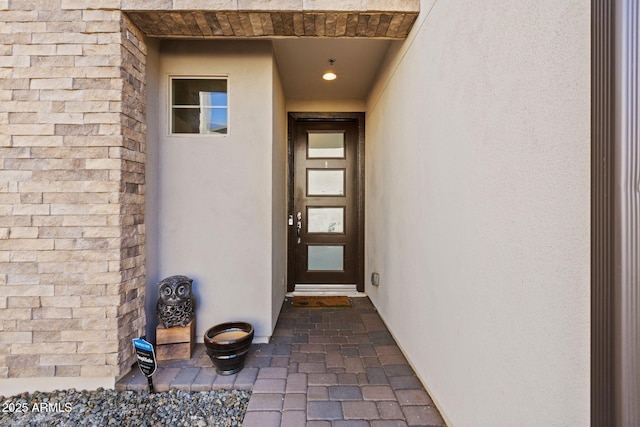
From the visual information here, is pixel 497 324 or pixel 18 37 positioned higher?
pixel 18 37

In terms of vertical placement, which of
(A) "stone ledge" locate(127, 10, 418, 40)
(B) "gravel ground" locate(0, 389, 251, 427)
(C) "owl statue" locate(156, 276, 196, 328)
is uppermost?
(A) "stone ledge" locate(127, 10, 418, 40)

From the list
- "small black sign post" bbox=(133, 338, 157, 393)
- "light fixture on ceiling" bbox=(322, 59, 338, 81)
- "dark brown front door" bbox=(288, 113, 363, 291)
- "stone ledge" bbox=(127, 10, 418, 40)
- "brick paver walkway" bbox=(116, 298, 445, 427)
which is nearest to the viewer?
"brick paver walkway" bbox=(116, 298, 445, 427)

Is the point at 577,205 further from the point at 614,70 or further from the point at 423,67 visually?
the point at 423,67

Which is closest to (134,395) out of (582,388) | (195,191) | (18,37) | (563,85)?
(195,191)

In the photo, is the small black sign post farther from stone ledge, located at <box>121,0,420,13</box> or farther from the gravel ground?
stone ledge, located at <box>121,0,420,13</box>

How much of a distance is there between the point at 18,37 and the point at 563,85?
9.80ft

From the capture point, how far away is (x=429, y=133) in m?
1.73

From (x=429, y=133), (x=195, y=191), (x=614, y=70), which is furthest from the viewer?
(x=195, y=191)

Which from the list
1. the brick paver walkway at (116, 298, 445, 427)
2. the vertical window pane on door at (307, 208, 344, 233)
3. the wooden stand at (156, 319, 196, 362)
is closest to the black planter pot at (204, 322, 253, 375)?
the brick paver walkway at (116, 298, 445, 427)

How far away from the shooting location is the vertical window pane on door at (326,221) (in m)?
3.90

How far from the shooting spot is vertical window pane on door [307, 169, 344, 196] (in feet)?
12.8

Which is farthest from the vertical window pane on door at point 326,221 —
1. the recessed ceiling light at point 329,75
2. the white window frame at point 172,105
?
the white window frame at point 172,105

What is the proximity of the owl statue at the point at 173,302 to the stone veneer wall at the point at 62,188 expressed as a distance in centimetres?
30

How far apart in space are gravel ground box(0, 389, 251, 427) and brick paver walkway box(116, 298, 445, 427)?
70 millimetres
